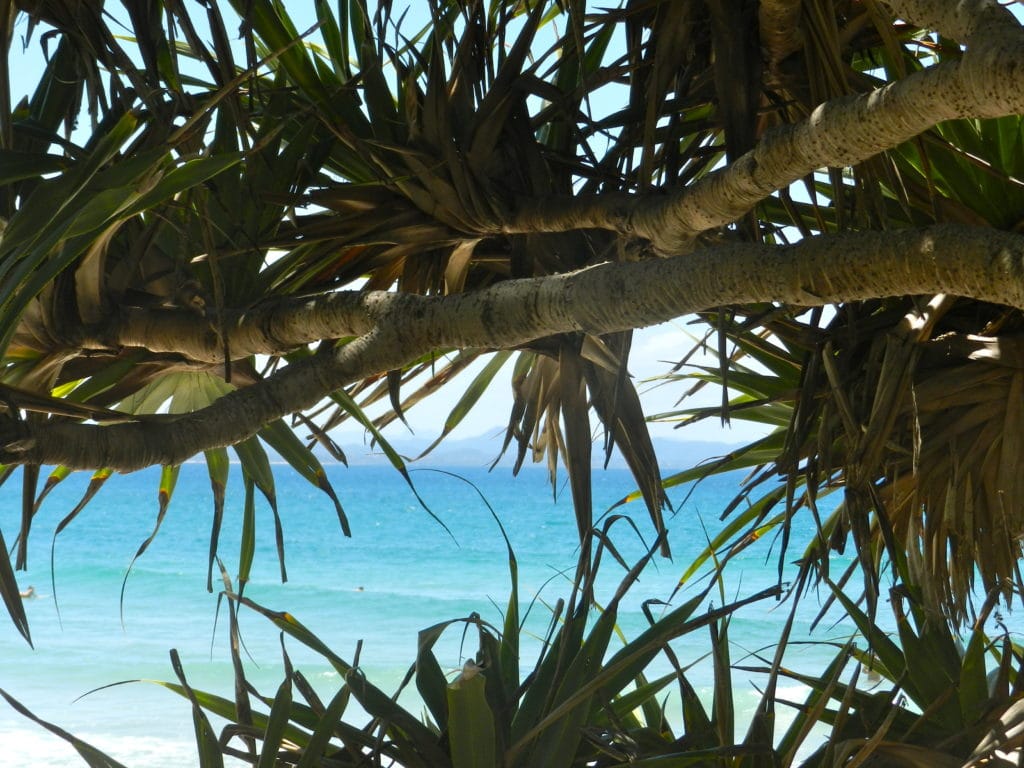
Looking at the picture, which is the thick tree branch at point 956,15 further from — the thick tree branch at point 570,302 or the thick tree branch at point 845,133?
the thick tree branch at point 570,302

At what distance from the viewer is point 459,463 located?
52.6 m

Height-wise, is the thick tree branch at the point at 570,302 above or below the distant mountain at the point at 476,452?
above

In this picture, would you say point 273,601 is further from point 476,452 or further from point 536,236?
point 476,452

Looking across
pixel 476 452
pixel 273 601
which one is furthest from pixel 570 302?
pixel 476 452

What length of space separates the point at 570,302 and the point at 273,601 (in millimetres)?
10592

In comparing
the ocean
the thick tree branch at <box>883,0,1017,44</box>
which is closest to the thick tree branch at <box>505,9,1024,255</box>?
the thick tree branch at <box>883,0,1017,44</box>

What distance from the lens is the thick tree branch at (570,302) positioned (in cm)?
57

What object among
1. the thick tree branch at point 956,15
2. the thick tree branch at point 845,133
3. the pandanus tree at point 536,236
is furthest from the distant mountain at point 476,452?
the thick tree branch at point 956,15

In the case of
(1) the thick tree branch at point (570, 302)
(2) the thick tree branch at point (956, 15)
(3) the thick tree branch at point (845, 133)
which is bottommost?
(1) the thick tree branch at point (570, 302)

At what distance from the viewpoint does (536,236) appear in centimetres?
107

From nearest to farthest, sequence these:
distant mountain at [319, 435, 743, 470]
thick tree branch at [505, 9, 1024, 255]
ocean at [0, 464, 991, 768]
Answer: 1. thick tree branch at [505, 9, 1024, 255]
2. ocean at [0, 464, 991, 768]
3. distant mountain at [319, 435, 743, 470]

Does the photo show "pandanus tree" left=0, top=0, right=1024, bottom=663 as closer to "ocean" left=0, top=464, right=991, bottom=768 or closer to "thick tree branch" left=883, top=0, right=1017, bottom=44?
"thick tree branch" left=883, top=0, right=1017, bottom=44

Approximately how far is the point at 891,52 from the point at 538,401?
672 millimetres

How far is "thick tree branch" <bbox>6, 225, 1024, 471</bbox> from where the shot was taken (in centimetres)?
57
